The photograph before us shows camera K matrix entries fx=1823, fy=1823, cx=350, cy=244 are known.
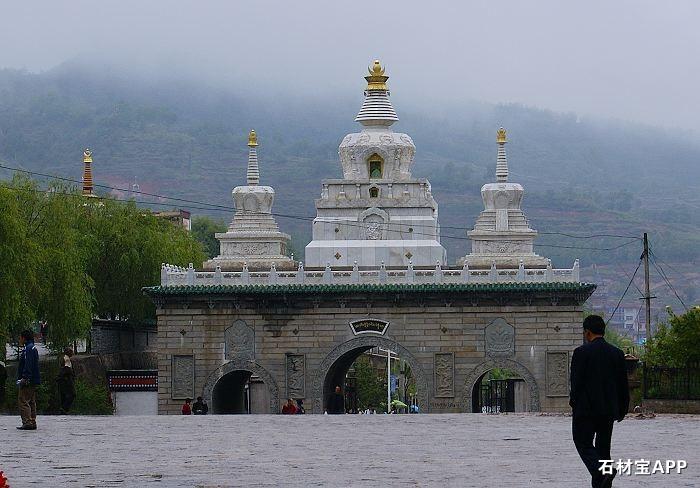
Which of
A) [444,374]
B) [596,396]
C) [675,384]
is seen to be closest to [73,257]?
[444,374]

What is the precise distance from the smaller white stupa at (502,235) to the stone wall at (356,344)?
2.88 metres

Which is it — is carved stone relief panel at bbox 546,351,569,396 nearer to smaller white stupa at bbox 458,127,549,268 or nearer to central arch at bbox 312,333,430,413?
smaller white stupa at bbox 458,127,549,268

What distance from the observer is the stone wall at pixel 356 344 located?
62500 mm

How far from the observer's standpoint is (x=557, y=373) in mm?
62406

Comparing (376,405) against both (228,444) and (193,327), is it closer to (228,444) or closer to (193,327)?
(193,327)

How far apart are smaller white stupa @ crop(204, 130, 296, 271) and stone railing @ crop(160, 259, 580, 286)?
10.6 ft

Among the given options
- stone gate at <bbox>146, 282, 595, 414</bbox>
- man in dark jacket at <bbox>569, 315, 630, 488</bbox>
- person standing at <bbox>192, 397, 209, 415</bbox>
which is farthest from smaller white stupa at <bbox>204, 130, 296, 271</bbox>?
man in dark jacket at <bbox>569, 315, 630, 488</bbox>

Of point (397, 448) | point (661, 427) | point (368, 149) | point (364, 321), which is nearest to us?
point (397, 448)

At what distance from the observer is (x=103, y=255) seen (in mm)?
76562

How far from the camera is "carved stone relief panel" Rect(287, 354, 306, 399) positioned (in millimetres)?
63134

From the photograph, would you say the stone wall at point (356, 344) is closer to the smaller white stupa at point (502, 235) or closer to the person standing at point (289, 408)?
the person standing at point (289, 408)

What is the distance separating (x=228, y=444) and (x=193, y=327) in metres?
37.1

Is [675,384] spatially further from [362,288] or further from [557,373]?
[362,288]

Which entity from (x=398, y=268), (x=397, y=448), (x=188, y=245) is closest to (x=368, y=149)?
(x=398, y=268)
